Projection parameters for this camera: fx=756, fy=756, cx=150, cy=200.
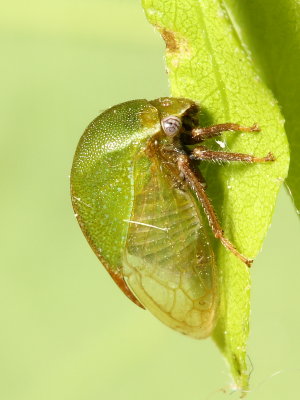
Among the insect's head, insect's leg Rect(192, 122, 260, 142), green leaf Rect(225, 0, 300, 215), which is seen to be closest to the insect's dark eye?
the insect's head

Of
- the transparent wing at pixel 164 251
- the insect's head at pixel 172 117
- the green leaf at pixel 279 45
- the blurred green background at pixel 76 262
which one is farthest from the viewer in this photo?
the blurred green background at pixel 76 262

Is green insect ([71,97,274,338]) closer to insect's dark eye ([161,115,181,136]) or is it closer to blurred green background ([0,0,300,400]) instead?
insect's dark eye ([161,115,181,136])

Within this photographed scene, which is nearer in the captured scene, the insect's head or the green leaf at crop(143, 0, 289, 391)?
the green leaf at crop(143, 0, 289, 391)

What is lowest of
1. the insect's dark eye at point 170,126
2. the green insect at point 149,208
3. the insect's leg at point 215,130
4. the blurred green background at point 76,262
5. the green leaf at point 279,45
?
the blurred green background at point 76,262

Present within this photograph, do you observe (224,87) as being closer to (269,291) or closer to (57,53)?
(269,291)

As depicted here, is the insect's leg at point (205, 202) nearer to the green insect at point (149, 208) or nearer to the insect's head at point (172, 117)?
the green insect at point (149, 208)

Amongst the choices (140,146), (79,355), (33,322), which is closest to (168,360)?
(79,355)

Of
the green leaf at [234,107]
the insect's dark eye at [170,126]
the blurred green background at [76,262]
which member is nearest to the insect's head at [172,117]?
the insect's dark eye at [170,126]
